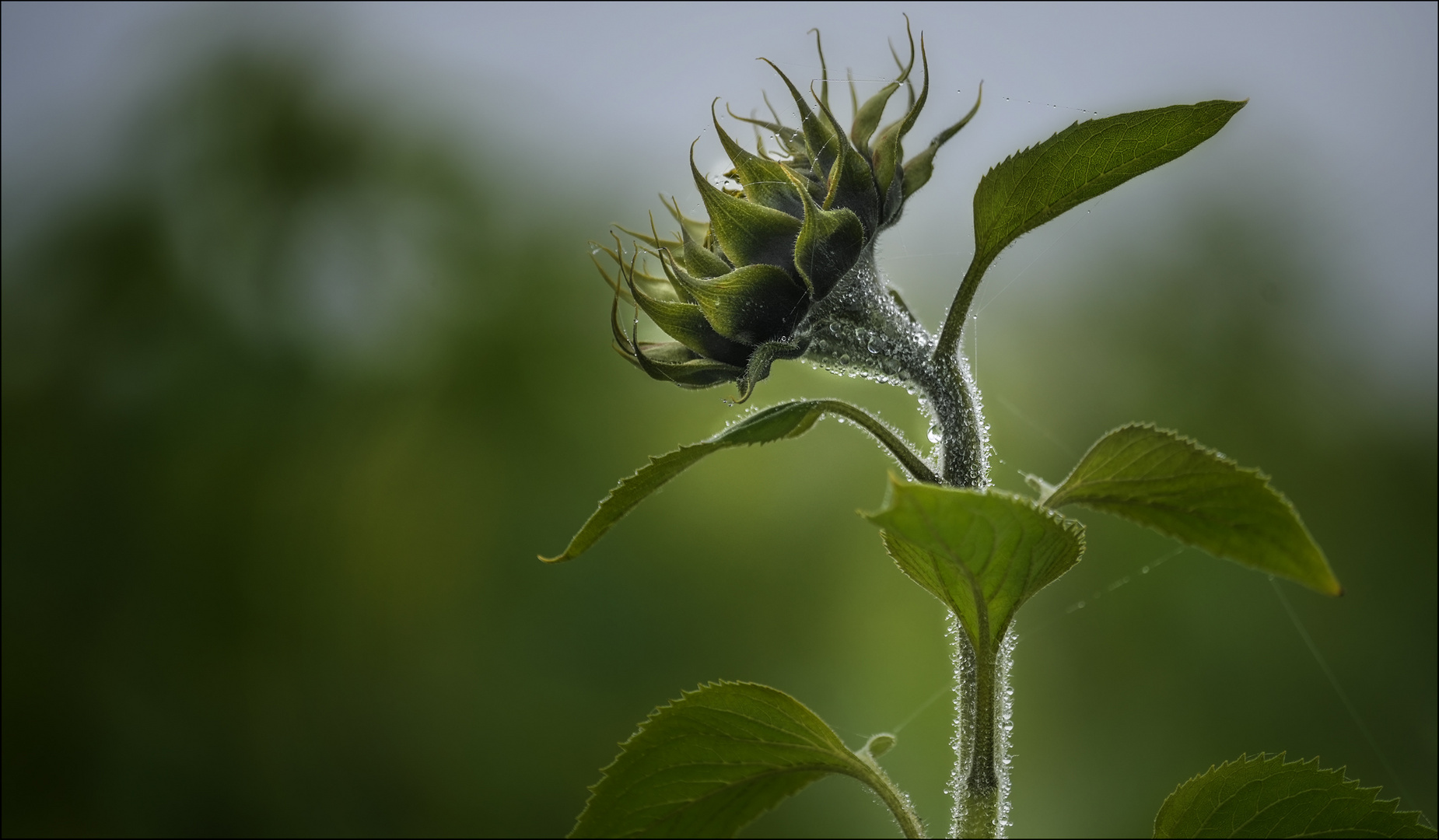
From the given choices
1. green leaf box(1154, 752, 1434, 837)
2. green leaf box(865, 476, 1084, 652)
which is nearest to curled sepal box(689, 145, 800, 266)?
green leaf box(865, 476, 1084, 652)

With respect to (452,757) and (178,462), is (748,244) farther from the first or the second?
(178,462)

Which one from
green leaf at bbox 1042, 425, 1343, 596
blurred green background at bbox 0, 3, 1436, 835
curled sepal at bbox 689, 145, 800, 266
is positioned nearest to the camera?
green leaf at bbox 1042, 425, 1343, 596

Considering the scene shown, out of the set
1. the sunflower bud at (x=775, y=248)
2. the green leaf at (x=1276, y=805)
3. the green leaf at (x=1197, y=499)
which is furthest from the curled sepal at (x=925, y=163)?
the green leaf at (x=1276, y=805)

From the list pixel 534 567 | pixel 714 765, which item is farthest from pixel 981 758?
pixel 534 567

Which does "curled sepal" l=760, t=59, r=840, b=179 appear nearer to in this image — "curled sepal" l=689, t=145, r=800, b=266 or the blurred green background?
"curled sepal" l=689, t=145, r=800, b=266

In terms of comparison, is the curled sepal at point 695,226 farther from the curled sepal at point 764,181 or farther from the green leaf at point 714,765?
the green leaf at point 714,765

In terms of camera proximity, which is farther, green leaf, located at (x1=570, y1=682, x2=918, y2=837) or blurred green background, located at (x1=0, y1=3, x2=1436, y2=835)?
blurred green background, located at (x1=0, y1=3, x2=1436, y2=835)
